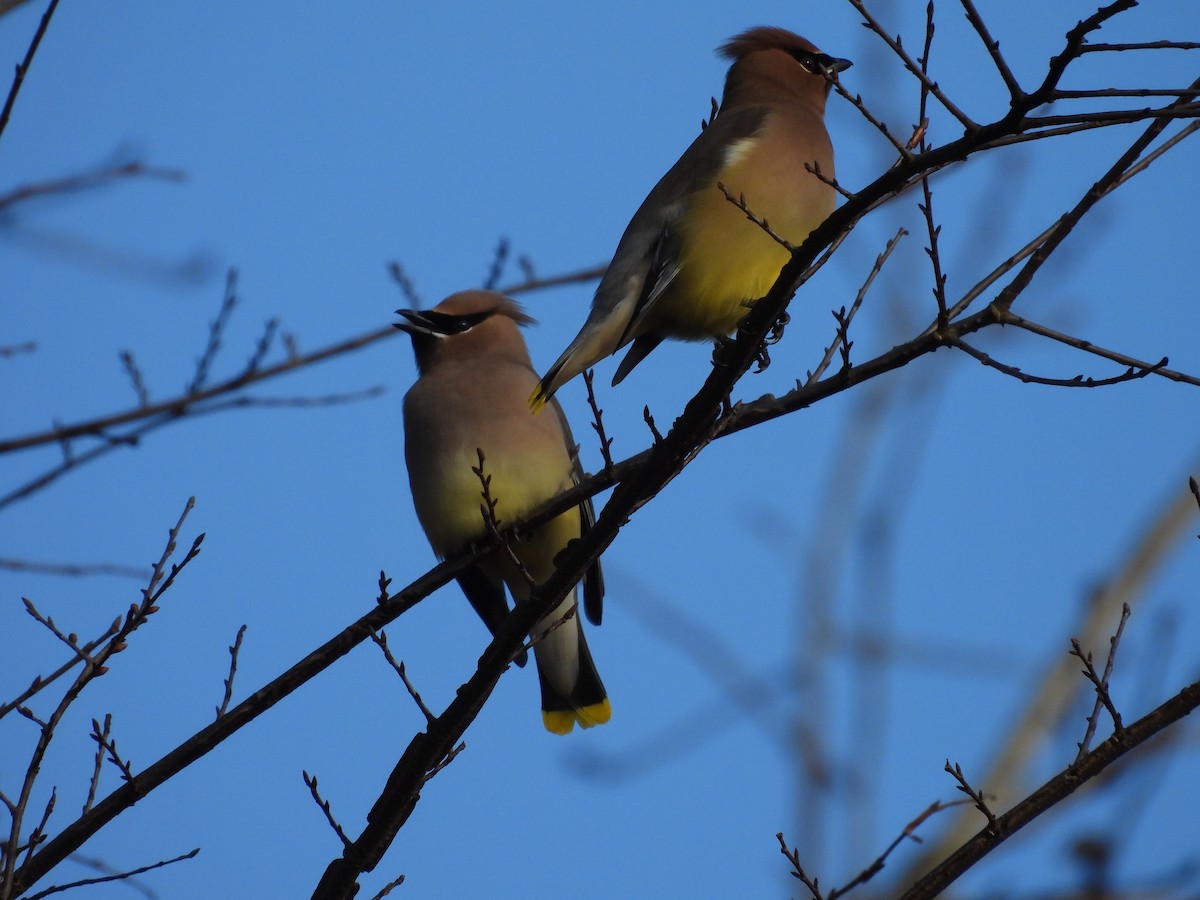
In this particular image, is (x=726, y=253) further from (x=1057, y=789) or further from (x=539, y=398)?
(x=1057, y=789)

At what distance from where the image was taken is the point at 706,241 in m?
4.68

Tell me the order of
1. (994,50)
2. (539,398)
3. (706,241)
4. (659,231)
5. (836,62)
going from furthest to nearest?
(836,62)
(659,231)
(706,241)
(539,398)
(994,50)

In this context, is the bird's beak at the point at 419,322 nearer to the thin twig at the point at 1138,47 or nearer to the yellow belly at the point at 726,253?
the yellow belly at the point at 726,253

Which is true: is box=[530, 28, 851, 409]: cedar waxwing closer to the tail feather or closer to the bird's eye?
the bird's eye

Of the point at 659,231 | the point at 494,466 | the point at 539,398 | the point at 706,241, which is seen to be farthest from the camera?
the point at 494,466

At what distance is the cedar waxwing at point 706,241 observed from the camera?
464cm

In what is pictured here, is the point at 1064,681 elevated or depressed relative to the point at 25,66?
depressed

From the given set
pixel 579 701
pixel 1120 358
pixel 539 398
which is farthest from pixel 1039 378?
pixel 579 701

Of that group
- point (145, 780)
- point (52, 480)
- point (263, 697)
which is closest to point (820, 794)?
point (263, 697)

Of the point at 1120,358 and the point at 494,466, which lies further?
the point at 494,466

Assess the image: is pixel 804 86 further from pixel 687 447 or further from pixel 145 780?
pixel 145 780

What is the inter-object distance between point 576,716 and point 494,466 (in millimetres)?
1231

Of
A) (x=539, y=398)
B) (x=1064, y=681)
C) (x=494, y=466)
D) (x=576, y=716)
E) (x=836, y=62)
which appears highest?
(x=836, y=62)

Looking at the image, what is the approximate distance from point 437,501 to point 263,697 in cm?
191
